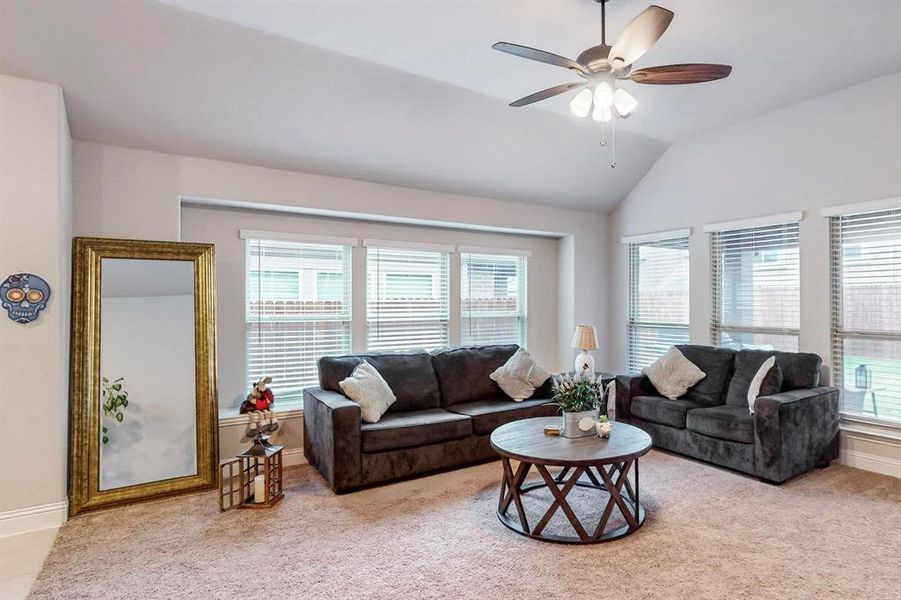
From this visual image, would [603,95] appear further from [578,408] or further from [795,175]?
[795,175]

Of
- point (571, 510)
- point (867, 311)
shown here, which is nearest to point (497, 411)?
point (571, 510)

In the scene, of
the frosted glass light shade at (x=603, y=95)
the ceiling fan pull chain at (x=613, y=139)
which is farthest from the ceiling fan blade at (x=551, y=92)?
the ceiling fan pull chain at (x=613, y=139)

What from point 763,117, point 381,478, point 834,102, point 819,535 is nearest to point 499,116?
point 763,117

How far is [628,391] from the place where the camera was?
4805 millimetres

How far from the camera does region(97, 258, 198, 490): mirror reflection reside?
3.50 metres

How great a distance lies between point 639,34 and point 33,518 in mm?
4360

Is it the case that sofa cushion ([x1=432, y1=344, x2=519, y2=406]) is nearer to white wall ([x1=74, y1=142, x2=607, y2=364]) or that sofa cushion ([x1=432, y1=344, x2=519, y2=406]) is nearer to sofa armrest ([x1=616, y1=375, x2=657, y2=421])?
sofa armrest ([x1=616, y1=375, x2=657, y2=421])

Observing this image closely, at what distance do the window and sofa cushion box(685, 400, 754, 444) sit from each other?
908mm

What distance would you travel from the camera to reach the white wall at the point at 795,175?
402 cm

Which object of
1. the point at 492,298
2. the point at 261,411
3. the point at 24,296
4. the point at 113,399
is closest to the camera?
the point at 24,296

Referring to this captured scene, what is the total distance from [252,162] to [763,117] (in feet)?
15.5

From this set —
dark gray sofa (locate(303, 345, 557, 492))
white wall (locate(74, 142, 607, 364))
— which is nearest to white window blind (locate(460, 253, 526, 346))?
white wall (locate(74, 142, 607, 364))

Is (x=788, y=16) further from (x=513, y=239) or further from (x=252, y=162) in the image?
(x=252, y=162)

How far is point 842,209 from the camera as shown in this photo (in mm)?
4195
